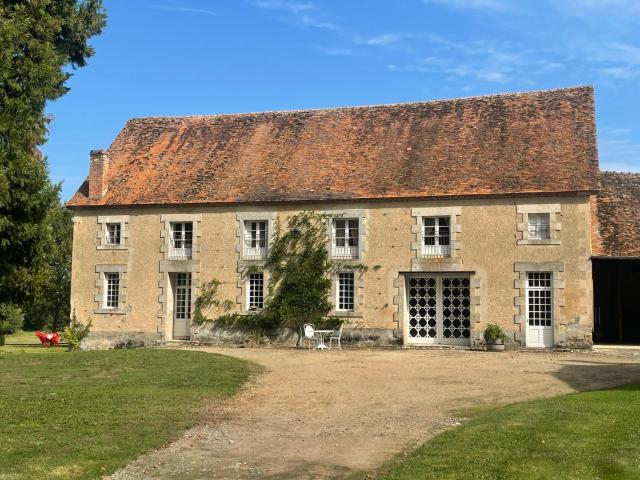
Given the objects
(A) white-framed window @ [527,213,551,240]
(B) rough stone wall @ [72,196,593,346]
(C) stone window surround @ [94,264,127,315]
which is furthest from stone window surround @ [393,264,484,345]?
(C) stone window surround @ [94,264,127,315]

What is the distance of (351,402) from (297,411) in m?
1.09

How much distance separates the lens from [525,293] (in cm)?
1930

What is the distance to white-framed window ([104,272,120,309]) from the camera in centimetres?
2288

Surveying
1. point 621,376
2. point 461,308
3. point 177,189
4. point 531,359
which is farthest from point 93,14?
point 621,376

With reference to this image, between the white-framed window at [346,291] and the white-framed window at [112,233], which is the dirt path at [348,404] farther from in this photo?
the white-framed window at [112,233]

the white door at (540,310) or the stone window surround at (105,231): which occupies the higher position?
the stone window surround at (105,231)

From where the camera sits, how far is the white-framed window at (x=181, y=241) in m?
22.3

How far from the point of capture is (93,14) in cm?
2503

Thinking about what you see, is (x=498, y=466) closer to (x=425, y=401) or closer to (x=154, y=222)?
(x=425, y=401)

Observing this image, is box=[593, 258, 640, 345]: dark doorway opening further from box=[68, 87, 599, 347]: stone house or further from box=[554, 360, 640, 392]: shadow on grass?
box=[554, 360, 640, 392]: shadow on grass

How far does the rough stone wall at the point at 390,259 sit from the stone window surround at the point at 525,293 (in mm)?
40

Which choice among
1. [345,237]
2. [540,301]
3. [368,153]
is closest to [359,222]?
[345,237]

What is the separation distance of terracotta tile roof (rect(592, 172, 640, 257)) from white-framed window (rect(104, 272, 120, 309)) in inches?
609

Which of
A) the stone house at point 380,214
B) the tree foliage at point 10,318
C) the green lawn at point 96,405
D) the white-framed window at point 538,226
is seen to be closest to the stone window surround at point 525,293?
the stone house at point 380,214
